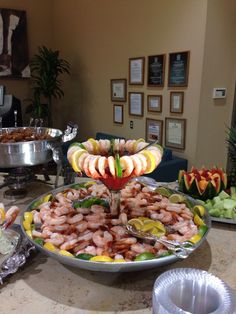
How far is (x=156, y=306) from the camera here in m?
0.51

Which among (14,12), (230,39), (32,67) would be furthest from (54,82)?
(230,39)

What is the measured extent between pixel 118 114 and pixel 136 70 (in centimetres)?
63

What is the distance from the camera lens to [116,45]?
3.59m

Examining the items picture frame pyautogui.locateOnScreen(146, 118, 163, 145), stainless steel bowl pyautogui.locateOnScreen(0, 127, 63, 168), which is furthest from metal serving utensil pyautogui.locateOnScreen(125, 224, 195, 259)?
picture frame pyautogui.locateOnScreen(146, 118, 163, 145)

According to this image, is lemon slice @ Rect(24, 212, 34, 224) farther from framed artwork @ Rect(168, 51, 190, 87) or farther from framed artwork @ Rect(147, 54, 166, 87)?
framed artwork @ Rect(147, 54, 166, 87)

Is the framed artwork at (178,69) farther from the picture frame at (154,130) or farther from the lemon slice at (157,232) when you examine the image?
the lemon slice at (157,232)

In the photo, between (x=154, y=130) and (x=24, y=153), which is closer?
(x=24, y=153)

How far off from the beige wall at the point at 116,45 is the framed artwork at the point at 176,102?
56 mm

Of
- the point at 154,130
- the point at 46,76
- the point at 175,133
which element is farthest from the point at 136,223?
the point at 46,76

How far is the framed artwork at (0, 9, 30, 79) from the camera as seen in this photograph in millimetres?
4227

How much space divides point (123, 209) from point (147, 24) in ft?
8.89

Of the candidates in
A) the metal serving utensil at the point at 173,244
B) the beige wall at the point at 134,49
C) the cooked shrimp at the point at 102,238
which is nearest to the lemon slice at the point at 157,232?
the metal serving utensil at the point at 173,244

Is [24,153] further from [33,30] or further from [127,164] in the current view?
[33,30]

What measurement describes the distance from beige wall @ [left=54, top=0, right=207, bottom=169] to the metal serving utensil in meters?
2.18
